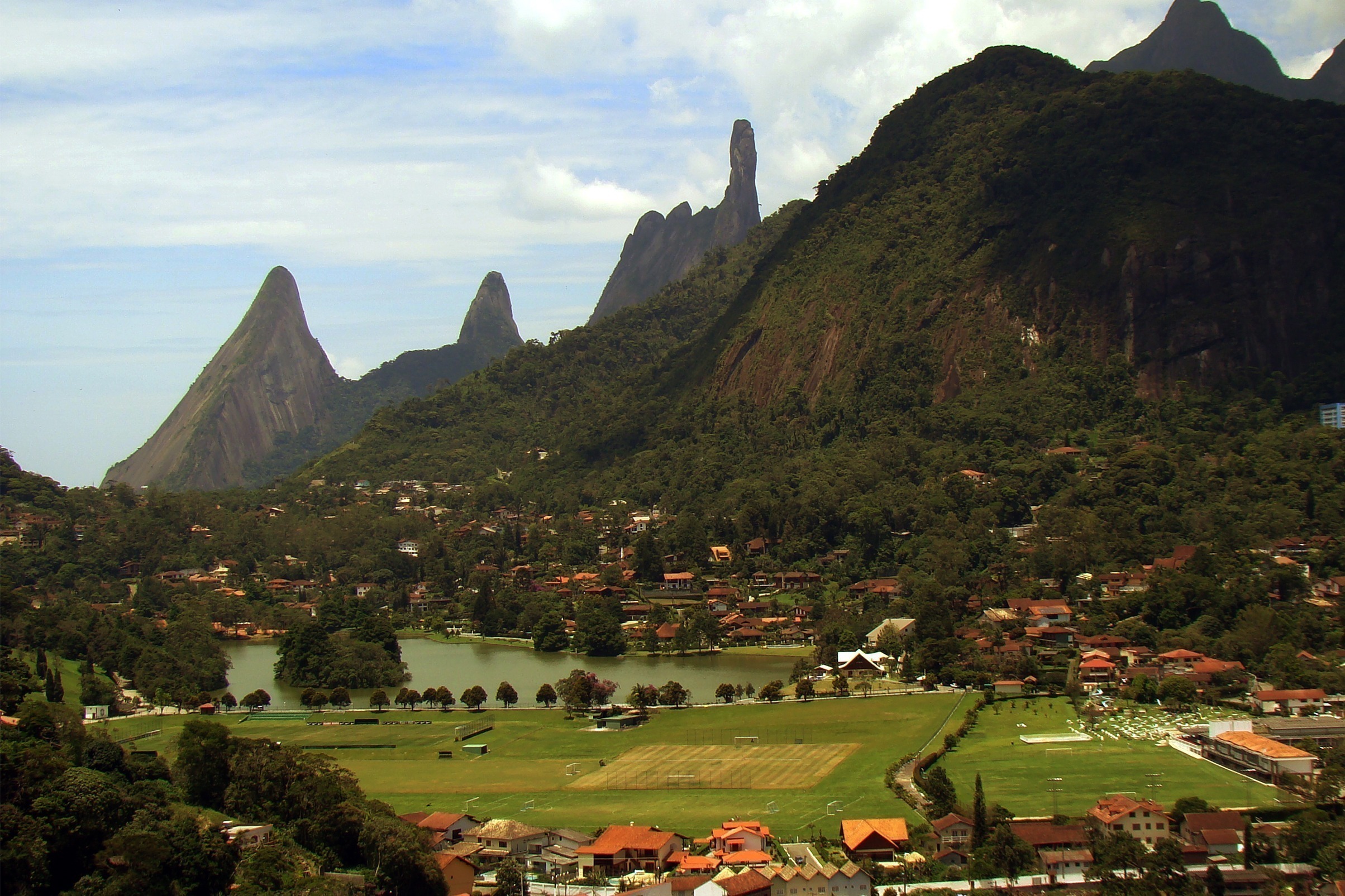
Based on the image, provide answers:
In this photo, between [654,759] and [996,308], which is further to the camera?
[996,308]

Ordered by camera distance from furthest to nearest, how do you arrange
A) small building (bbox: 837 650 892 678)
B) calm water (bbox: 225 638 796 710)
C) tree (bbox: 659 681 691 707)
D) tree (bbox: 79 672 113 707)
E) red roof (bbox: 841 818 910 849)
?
calm water (bbox: 225 638 796 710), small building (bbox: 837 650 892 678), tree (bbox: 79 672 113 707), tree (bbox: 659 681 691 707), red roof (bbox: 841 818 910 849)

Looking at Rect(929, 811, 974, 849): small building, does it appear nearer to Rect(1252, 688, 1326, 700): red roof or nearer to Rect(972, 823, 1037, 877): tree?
Rect(972, 823, 1037, 877): tree

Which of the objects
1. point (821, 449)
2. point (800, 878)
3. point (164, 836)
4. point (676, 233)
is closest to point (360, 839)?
point (164, 836)

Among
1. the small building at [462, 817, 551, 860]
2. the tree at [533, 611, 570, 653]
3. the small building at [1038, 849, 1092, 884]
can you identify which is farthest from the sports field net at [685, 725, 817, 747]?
the tree at [533, 611, 570, 653]

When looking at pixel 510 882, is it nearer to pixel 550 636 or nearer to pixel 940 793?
pixel 940 793

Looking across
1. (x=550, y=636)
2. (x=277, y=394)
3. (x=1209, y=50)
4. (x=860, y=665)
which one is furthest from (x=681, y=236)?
(x=860, y=665)

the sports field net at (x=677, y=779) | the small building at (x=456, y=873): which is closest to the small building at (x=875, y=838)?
the sports field net at (x=677, y=779)

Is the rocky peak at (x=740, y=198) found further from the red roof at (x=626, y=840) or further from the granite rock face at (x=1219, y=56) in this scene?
the red roof at (x=626, y=840)
